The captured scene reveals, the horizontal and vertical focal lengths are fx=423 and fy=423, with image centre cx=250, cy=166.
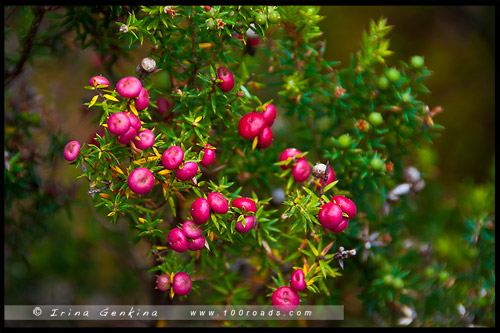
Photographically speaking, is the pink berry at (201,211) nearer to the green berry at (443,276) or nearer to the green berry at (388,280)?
the green berry at (388,280)

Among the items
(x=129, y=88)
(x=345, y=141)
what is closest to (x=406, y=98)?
(x=345, y=141)

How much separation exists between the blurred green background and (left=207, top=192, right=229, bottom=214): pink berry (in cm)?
91

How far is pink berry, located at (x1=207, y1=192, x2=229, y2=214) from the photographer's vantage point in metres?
0.88

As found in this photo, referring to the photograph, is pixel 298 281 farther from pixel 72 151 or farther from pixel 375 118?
pixel 72 151

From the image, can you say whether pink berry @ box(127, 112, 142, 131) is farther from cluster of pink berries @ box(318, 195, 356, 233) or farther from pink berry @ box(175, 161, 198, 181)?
cluster of pink berries @ box(318, 195, 356, 233)

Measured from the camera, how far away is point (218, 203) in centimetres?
88

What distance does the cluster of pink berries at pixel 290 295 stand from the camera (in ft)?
3.20

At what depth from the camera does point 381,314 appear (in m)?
1.40

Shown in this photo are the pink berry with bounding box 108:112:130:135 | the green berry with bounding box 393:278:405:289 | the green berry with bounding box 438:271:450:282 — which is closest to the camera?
the pink berry with bounding box 108:112:130:135

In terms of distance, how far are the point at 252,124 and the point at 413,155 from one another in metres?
1.05

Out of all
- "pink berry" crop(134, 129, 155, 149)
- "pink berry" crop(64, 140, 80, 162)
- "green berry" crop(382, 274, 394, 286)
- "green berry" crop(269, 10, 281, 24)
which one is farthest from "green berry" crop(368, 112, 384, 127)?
"pink berry" crop(64, 140, 80, 162)

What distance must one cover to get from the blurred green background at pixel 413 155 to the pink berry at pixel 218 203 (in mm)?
905
